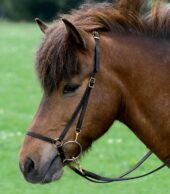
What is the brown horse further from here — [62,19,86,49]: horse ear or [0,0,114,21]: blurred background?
[0,0,114,21]: blurred background

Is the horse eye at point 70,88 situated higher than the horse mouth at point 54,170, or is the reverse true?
the horse eye at point 70,88

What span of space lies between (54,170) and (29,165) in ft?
0.62

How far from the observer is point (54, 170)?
14.7 feet

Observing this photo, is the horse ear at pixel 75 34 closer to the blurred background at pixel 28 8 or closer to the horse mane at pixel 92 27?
the horse mane at pixel 92 27

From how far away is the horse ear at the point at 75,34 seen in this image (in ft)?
14.2

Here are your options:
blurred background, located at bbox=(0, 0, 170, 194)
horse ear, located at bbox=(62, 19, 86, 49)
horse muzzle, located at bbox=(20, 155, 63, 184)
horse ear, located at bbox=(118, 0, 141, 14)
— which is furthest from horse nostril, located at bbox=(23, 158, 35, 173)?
horse ear, located at bbox=(118, 0, 141, 14)

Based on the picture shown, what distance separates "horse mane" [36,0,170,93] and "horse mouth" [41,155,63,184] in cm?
52

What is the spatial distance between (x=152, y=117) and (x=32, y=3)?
59.8 m

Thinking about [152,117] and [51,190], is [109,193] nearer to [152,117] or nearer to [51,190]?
[51,190]

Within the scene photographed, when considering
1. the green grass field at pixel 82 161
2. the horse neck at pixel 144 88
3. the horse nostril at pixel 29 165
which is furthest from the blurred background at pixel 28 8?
the horse nostril at pixel 29 165

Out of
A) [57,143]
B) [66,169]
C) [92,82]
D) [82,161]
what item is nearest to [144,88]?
[92,82]

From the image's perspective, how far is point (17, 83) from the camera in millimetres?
19891

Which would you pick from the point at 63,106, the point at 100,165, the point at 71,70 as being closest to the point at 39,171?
the point at 63,106

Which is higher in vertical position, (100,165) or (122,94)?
(122,94)
